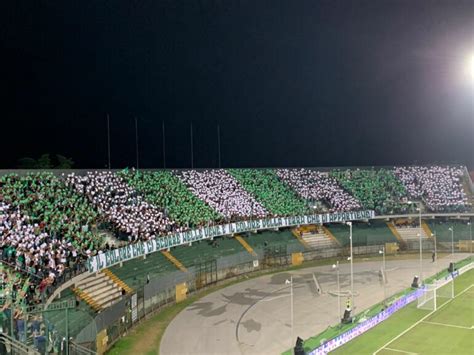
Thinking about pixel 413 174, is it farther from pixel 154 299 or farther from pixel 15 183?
pixel 15 183

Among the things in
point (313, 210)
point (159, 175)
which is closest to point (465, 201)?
point (313, 210)

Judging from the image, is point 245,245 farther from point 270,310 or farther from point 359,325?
point 359,325

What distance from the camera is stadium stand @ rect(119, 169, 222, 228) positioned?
49500 millimetres

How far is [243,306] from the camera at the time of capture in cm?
4091

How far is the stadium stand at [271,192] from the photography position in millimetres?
63250

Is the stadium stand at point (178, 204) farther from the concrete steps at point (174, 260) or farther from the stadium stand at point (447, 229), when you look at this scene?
the concrete steps at point (174, 260)

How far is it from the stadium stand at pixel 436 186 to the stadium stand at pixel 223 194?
25840 millimetres

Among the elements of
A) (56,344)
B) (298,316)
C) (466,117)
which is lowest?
(298,316)

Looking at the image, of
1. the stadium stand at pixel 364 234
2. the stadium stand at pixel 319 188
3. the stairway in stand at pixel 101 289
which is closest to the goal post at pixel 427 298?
the stadium stand at pixel 364 234

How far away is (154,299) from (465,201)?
5055cm

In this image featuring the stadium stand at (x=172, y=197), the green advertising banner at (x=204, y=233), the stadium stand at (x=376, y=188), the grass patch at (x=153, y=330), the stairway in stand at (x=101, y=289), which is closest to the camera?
the grass patch at (x=153, y=330)

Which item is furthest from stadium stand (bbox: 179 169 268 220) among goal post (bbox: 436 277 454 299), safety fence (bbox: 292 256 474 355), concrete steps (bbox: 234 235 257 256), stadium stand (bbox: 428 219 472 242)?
stadium stand (bbox: 428 219 472 242)

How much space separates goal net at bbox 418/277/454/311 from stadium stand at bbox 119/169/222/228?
72.0 ft

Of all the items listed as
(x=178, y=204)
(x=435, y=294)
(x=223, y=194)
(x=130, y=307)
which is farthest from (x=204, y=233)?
(x=435, y=294)
